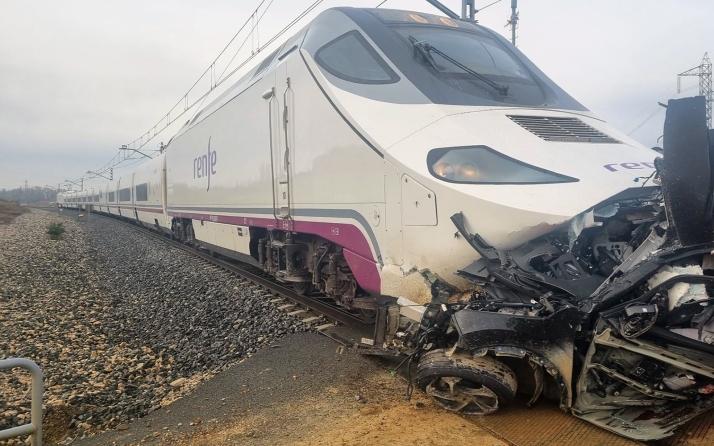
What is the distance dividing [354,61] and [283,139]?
165 centimetres

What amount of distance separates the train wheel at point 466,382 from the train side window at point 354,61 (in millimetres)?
2632

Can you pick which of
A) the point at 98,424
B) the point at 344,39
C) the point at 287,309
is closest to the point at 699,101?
the point at 344,39

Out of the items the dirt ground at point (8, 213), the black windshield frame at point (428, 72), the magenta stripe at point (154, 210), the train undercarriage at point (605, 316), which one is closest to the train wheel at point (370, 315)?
the train undercarriage at point (605, 316)

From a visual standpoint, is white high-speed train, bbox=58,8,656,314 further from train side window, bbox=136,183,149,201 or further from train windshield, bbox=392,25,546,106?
train side window, bbox=136,183,149,201

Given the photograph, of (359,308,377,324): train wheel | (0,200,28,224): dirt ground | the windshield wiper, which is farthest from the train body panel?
(0,200,28,224): dirt ground

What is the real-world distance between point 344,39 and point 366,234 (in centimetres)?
215

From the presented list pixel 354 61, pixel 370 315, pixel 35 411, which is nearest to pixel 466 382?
pixel 370 315

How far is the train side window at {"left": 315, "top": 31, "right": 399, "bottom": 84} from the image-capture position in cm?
471

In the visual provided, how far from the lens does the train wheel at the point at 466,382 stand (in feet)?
9.80

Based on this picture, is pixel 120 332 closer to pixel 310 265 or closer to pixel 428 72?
pixel 310 265

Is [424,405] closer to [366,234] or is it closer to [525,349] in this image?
[525,349]

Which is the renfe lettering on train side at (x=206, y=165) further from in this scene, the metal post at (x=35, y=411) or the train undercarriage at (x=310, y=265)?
the metal post at (x=35, y=411)

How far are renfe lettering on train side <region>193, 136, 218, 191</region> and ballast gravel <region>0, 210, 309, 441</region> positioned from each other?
6.56 feet

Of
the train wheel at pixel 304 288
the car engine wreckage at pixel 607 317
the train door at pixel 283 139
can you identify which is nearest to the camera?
the car engine wreckage at pixel 607 317
